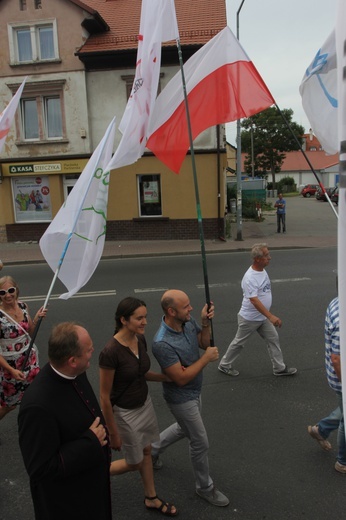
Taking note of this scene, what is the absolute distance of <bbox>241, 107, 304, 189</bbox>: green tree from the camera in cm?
5475

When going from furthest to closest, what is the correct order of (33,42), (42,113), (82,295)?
(42,113), (33,42), (82,295)

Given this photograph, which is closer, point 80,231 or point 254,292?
point 80,231

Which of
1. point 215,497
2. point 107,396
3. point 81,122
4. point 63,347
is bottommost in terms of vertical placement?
point 215,497

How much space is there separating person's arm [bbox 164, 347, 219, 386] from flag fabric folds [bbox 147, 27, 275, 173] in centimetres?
185

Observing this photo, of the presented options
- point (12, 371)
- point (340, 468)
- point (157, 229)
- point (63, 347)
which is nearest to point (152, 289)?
point (12, 371)

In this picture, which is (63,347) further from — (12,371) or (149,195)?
(149,195)

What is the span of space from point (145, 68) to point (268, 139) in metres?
56.4

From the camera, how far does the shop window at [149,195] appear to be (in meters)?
17.6

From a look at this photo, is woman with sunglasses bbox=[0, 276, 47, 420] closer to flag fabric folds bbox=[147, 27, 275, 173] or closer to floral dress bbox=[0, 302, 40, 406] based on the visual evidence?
floral dress bbox=[0, 302, 40, 406]

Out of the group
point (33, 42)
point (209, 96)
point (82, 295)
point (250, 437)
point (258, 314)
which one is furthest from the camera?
point (33, 42)

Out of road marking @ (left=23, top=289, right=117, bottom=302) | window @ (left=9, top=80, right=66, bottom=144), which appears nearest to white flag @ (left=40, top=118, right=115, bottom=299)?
road marking @ (left=23, top=289, right=117, bottom=302)

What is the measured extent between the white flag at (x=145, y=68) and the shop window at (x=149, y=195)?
13995mm

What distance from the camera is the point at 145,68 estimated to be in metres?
3.54

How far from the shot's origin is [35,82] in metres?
17.2
